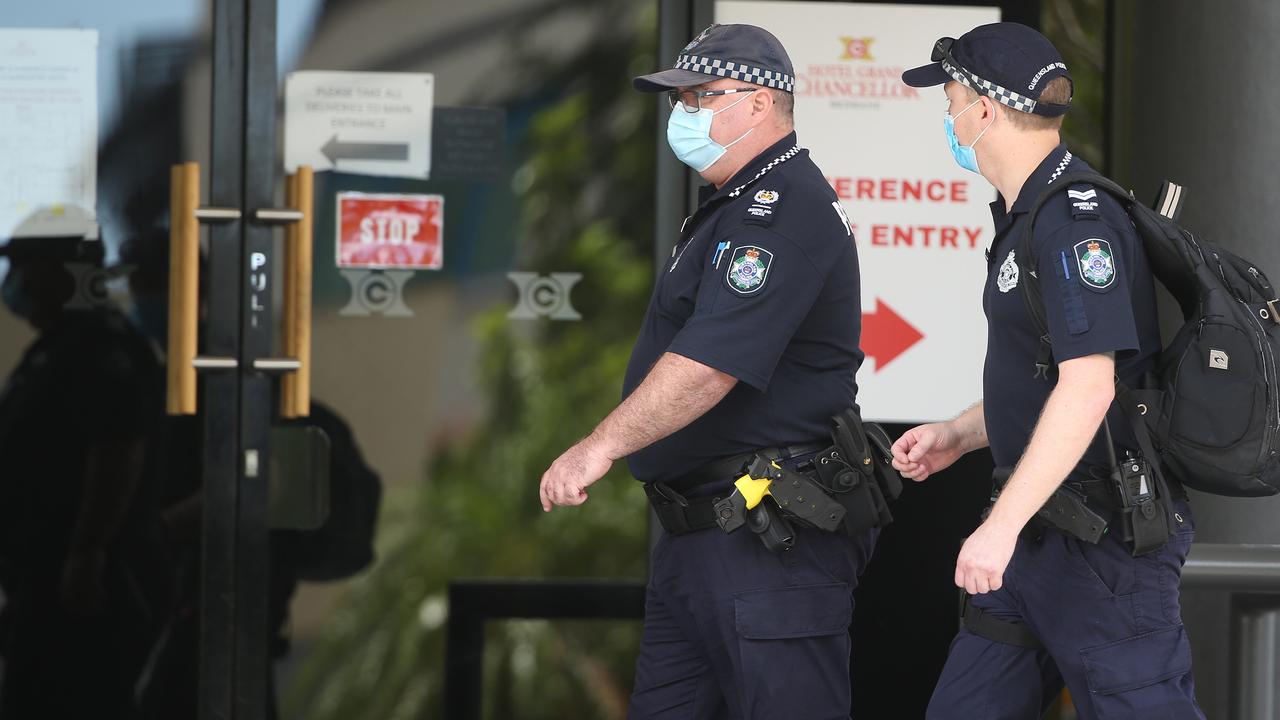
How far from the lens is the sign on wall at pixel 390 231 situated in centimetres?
398

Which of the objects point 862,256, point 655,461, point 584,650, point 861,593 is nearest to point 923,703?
point 861,593

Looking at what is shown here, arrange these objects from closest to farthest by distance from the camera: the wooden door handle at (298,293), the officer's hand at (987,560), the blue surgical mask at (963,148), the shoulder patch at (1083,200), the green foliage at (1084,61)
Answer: the officer's hand at (987,560)
the shoulder patch at (1083,200)
the blue surgical mask at (963,148)
the wooden door handle at (298,293)
the green foliage at (1084,61)

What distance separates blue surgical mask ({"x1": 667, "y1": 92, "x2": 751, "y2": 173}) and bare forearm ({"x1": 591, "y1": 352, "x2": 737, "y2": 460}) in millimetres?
494

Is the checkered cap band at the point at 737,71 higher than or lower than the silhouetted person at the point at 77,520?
higher

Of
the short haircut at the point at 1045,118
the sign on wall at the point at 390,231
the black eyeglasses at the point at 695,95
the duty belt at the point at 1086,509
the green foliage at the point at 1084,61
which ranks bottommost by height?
the duty belt at the point at 1086,509

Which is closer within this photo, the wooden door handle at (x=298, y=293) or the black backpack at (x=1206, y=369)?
the black backpack at (x=1206, y=369)

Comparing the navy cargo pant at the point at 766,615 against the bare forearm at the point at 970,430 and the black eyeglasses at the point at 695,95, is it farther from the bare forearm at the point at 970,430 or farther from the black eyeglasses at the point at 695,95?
the black eyeglasses at the point at 695,95

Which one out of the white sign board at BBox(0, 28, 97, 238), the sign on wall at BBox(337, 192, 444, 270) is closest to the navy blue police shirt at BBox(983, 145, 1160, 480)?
the sign on wall at BBox(337, 192, 444, 270)

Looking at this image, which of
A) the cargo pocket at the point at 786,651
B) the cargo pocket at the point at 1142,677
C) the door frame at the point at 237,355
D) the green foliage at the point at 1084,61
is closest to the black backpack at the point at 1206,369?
the cargo pocket at the point at 1142,677

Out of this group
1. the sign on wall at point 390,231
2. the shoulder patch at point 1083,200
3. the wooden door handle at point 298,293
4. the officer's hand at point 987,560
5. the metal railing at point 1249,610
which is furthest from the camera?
the sign on wall at point 390,231

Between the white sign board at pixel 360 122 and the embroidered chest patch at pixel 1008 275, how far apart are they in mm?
1750

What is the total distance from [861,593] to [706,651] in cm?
113

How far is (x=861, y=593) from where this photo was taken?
13.6 feet

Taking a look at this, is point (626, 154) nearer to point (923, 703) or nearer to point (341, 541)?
point (341, 541)
